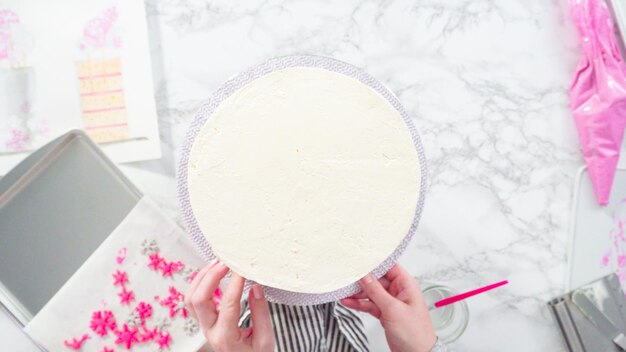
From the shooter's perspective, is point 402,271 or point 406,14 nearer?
point 402,271

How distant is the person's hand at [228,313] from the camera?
20.0 inches

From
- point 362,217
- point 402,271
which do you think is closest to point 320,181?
point 362,217

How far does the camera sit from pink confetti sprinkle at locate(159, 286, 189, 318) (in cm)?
66

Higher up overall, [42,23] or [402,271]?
[42,23]

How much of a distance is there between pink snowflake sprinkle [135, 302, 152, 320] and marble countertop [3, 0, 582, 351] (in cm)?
15

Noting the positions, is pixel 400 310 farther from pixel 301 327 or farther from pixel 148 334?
pixel 148 334

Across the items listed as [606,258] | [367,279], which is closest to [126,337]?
[367,279]

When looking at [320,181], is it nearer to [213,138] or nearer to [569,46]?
[213,138]

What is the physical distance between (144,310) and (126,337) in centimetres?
4

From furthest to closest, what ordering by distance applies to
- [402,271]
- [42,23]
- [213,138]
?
[42,23], [402,271], [213,138]

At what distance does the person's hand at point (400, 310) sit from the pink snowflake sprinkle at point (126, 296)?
27 centimetres

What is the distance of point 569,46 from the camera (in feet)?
2.63

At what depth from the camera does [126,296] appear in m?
0.64

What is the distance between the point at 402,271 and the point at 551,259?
33 centimetres
